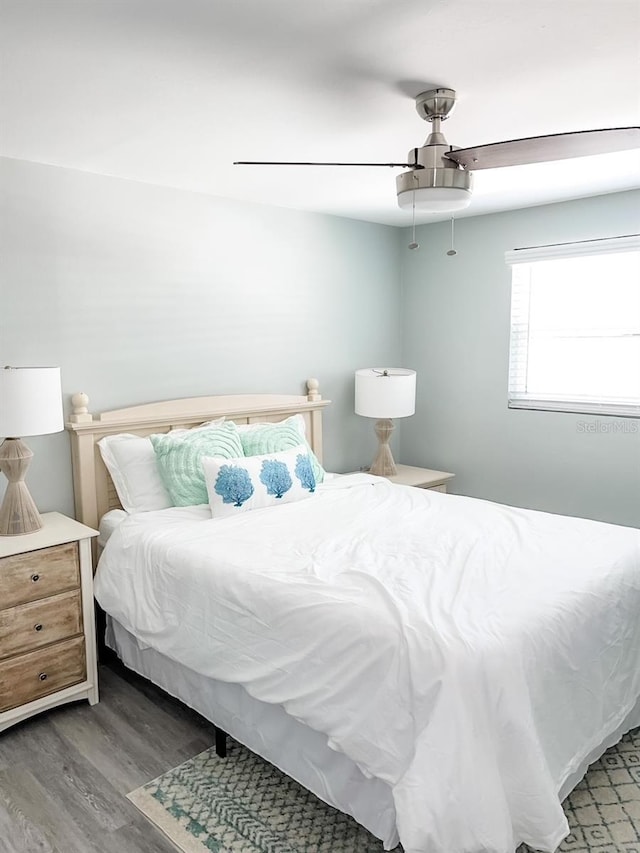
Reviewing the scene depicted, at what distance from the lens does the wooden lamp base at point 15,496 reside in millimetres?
2654

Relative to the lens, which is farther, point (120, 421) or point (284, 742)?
point (120, 421)

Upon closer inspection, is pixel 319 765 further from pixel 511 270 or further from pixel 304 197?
pixel 511 270

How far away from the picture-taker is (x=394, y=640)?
180cm

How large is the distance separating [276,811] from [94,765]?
738 mm

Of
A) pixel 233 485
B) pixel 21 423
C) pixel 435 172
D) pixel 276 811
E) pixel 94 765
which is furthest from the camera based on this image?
pixel 233 485

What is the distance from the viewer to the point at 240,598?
7.35 ft

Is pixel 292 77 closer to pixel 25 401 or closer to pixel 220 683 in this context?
pixel 25 401

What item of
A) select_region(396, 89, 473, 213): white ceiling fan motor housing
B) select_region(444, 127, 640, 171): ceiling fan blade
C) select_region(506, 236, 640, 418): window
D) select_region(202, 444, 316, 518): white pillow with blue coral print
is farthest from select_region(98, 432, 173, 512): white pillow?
select_region(506, 236, 640, 418): window

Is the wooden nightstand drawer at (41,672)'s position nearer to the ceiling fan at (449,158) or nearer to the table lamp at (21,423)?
the table lamp at (21,423)

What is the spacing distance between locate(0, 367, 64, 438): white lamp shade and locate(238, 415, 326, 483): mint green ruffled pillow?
1071mm

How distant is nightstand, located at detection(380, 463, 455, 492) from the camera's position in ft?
13.8

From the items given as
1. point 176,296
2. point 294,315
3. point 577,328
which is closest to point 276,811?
point 176,296

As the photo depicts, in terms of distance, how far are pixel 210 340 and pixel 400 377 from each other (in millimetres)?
1299

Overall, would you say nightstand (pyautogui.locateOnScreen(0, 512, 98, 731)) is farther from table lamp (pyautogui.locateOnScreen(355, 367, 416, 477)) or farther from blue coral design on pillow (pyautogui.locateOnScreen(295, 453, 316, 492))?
table lamp (pyautogui.locateOnScreen(355, 367, 416, 477))
